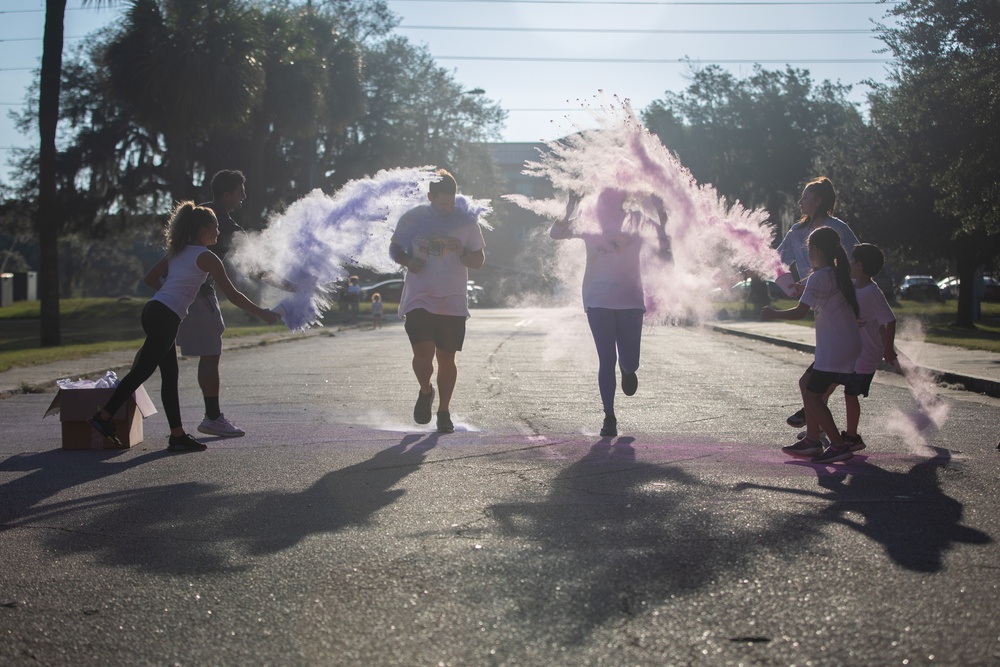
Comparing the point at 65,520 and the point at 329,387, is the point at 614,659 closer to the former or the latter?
the point at 65,520

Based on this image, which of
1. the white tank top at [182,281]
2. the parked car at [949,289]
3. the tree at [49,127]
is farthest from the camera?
the parked car at [949,289]

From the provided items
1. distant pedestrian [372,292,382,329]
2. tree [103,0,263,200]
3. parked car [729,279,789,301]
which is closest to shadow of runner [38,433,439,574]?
parked car [729,279,789,301]

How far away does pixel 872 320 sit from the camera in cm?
717

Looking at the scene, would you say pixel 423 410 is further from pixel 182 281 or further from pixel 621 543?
pixel 621 543

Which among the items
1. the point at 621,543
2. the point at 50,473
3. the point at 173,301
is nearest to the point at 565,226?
the point at 173,301

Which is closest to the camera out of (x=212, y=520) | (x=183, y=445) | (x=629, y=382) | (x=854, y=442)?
(x=212, y=520)

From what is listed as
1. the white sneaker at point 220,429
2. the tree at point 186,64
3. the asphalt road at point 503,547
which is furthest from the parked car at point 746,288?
the tree at point 186,64

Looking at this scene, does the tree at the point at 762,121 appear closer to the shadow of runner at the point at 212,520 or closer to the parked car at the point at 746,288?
the parked car at the point at 746,288

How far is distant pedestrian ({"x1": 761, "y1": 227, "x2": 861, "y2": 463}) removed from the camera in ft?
22.1

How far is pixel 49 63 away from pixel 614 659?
793 inches

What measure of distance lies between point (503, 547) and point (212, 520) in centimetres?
147

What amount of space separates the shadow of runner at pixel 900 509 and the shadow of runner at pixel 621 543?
13.3 inches

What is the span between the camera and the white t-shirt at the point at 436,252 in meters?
7.97

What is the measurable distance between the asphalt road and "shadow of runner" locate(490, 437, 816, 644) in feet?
0.05
